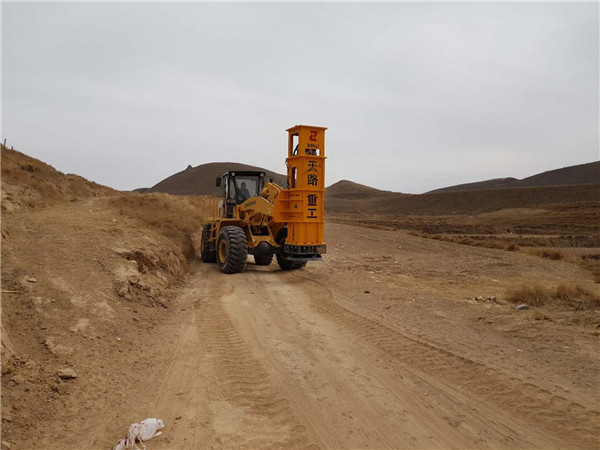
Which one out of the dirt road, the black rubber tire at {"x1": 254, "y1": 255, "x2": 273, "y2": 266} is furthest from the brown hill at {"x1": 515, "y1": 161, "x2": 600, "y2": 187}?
the dirt road

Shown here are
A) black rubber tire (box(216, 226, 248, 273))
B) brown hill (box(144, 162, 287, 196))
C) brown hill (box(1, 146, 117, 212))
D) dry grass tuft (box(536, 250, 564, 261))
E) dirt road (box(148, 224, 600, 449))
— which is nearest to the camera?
dirt road (box(148, 224, 600, 449))

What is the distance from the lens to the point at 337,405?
4.78 meters

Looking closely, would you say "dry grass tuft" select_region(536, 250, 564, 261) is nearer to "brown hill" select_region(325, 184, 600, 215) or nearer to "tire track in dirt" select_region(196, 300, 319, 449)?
"tire track in dirt" select_region(196, 300, 319, 449)

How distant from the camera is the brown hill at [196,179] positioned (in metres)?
123

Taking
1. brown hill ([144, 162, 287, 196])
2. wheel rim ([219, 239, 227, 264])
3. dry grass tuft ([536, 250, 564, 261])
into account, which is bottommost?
dry grass tuft ([536, 250, 564, 261])

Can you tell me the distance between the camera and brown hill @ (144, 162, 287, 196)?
122581 mm

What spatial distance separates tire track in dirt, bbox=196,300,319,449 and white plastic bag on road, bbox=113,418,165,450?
70 cm

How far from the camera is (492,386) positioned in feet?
17.1

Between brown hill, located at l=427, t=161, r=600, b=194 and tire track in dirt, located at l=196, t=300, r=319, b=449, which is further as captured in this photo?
brown hill, located at l=427, t=161, r=600, b=194

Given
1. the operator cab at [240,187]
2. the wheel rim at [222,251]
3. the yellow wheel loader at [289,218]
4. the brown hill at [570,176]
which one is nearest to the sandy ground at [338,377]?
the yellow wheel loader at [289,218]

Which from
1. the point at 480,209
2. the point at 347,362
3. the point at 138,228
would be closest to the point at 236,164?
the point at 480,209

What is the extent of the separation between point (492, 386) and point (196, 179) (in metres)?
132

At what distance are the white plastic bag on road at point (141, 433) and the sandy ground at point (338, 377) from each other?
0.28 feet

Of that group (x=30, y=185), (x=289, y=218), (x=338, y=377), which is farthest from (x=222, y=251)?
(x=338, y=377)
